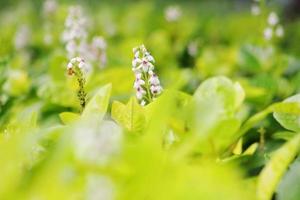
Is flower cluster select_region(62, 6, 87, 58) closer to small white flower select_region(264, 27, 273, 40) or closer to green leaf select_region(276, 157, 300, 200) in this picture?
small white flower select_region(264, 27, 273, 40)

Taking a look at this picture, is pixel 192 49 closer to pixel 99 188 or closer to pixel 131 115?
pixel 131 115

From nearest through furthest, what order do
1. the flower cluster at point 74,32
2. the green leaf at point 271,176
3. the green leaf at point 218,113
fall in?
the green leaf at point 218,113, the green leaf at point 271,176, the flower cluster at point 74,32

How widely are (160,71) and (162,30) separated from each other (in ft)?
2.76

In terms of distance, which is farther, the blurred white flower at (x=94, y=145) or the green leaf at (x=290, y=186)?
the green leaf at (x=290, y=186)

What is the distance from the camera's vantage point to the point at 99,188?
3.34ft

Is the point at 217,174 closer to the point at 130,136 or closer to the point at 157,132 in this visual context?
the point at 157,132

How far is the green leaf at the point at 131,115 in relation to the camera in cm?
152

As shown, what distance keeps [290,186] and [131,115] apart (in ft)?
1.27

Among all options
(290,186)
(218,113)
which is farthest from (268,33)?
(218,113)

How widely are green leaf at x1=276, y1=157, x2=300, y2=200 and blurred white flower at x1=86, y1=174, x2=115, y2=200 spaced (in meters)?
0.47

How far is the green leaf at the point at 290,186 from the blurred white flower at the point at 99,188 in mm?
466

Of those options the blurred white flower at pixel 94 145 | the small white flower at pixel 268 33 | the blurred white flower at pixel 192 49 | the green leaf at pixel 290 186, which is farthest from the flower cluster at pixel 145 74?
the blurred white flower at pixel 192 49

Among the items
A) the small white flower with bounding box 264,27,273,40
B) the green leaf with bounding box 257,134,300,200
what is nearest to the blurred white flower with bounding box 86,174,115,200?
the green leaf with bounding box 257,134,300,200

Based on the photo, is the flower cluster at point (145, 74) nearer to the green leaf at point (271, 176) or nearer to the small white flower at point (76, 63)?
the small white flower at point (76, 63)
